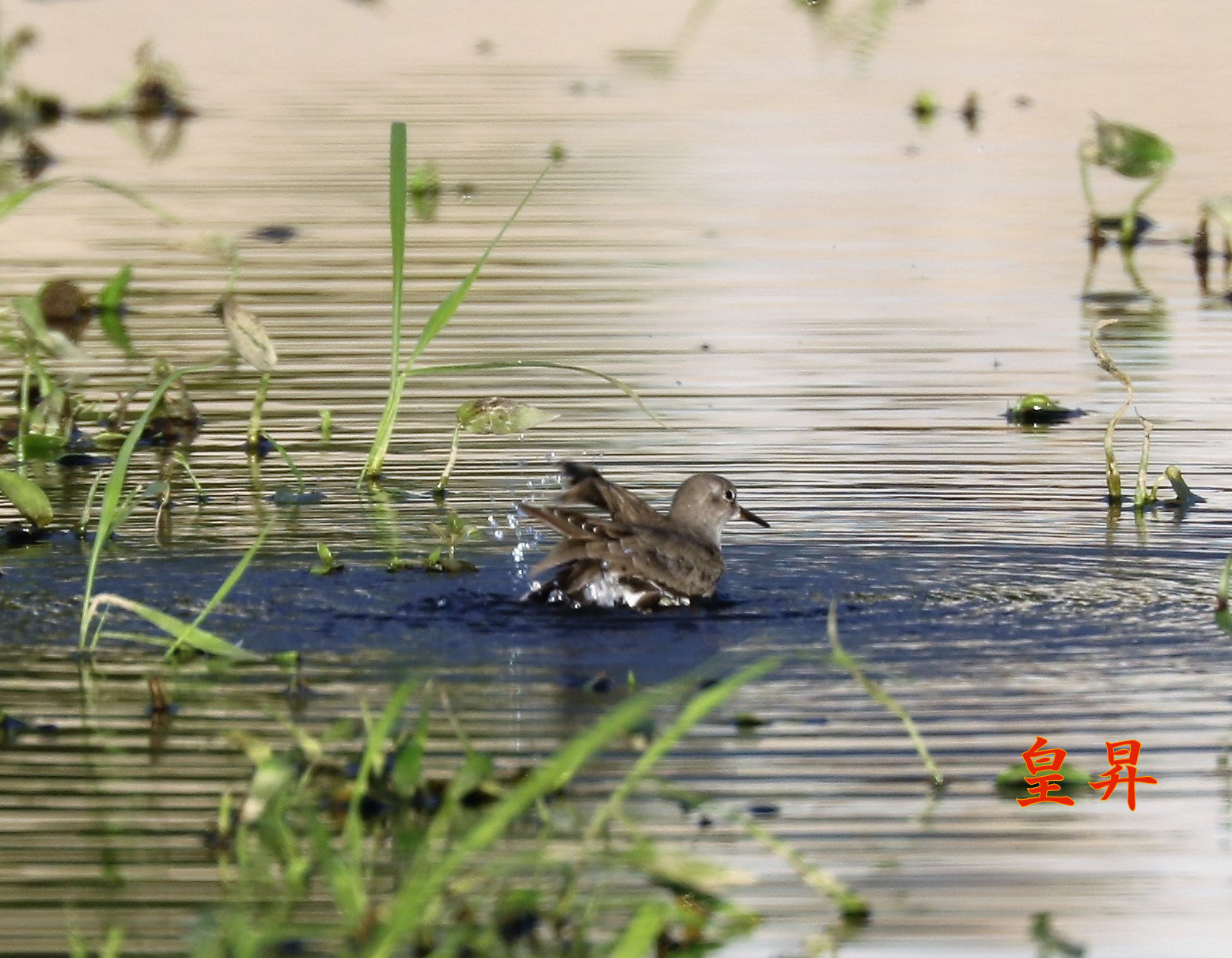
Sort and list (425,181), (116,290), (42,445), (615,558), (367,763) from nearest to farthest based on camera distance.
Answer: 1. (367,763)
2. (615,558)
3. (42,445)
4. (116,290)
5. (425,181)

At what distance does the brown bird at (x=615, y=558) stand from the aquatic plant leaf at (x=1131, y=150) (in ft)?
16.4

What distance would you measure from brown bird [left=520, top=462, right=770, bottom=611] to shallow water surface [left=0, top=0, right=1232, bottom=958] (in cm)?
18

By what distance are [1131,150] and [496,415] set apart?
4555mm

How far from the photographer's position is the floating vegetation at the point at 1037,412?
11.5 metres

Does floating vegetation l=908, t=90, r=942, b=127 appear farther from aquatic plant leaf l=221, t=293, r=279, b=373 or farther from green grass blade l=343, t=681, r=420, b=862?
green grass blade l=343, t=681, r=420, b=862

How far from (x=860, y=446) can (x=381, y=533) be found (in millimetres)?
2592

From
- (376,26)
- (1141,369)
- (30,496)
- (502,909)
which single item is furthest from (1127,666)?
(376,26)

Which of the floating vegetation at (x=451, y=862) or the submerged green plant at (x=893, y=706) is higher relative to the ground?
the submerged green plant at (x=893, y=706)

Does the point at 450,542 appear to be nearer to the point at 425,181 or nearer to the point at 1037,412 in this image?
the point at 1037,412

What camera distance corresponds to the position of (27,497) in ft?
29.5

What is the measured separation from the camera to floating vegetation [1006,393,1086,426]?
11.5 metres

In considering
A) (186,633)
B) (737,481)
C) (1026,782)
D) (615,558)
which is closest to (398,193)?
(615,558)

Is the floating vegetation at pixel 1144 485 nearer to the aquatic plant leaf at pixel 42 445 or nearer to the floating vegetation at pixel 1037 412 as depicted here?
the floating vegetation at pixel 1037 412

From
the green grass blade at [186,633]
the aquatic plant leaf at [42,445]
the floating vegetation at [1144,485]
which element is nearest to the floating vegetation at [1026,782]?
the green grass blade at [186,633]
